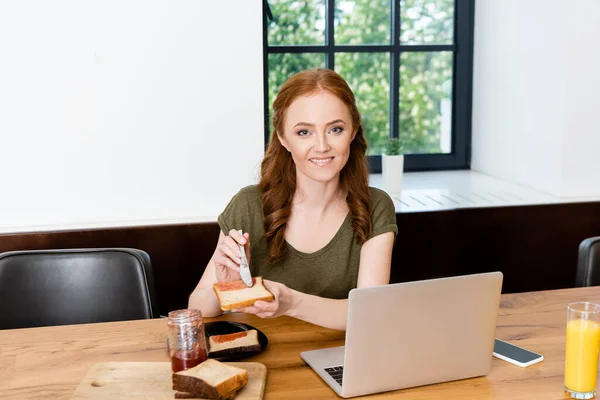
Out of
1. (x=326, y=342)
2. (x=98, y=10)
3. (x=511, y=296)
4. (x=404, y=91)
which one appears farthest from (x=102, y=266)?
(x=404, y=91)

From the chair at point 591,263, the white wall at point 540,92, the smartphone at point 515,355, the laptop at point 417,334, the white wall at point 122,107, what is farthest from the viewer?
the white wall at point 540,92

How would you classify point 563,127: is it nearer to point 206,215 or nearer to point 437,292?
point 206,215

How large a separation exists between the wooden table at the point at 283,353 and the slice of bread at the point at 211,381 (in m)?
0.06

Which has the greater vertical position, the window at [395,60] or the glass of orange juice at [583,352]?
the window at [395,60]

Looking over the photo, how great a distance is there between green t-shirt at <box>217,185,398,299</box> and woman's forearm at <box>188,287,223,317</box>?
20cm

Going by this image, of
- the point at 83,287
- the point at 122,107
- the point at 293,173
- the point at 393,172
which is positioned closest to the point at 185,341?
the point at 83,287

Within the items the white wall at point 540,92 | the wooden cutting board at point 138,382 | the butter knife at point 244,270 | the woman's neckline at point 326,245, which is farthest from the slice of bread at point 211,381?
the white wall at point 540,92

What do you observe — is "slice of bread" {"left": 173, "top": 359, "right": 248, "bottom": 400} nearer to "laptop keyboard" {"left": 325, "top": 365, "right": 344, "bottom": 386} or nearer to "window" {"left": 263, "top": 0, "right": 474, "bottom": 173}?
"laptop keyboard" {"left": 325, "top": 365, "right": 344, "bottom": 386}

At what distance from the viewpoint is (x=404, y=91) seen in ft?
9.46

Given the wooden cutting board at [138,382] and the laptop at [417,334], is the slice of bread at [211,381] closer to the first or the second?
the wooden cutting board at [138,382]

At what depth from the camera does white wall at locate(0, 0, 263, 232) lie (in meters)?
2.10

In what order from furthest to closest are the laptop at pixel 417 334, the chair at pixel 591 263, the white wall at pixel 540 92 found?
the white wall at pixel 540 92 → the chair at pixel 591 263 → the laptop at pixel 417 334

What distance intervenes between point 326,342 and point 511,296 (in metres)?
0.53

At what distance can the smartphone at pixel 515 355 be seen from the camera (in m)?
1.38
